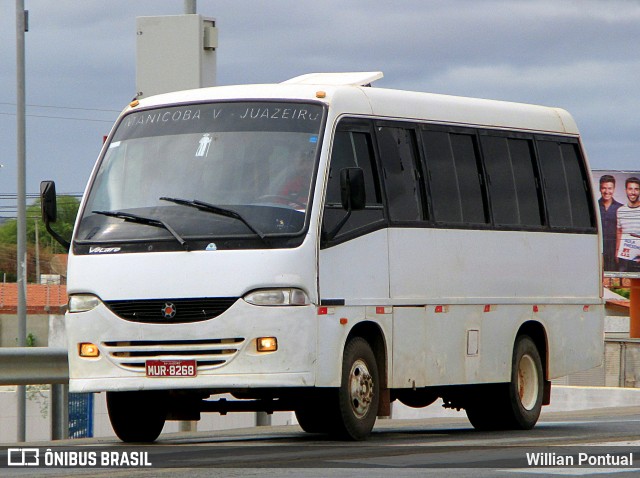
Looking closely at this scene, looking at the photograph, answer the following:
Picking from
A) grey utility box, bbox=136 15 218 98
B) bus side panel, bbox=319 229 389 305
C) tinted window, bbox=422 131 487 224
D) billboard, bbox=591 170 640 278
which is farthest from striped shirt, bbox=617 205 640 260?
bus side panel, bbox=319 229 389 305

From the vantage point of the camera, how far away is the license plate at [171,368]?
46.7 feet

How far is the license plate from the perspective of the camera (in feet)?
46.7

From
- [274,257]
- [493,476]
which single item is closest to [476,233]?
[274,257]

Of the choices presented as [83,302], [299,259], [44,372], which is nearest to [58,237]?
[83,302]

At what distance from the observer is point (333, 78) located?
16578mm

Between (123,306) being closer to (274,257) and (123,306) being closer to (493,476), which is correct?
(274,257)

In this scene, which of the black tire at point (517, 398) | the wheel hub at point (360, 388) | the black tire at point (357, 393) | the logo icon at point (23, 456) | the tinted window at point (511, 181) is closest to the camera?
the logo icon at point (23, 456)

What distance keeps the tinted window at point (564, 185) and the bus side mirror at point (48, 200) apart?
560 centimetres

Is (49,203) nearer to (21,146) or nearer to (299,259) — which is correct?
(299,259)

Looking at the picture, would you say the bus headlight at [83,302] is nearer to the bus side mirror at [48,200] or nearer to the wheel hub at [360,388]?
the bus side mirror at [48,200]

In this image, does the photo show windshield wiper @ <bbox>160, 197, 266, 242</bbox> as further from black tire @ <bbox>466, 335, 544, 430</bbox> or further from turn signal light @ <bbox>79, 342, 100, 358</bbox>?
black tire @ <bbox>466, 335, 544, 430</bbox>

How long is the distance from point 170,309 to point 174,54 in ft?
20.3

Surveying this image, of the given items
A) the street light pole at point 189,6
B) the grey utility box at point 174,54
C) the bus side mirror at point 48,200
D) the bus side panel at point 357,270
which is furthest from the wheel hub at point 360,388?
the street light pole at point 189,6

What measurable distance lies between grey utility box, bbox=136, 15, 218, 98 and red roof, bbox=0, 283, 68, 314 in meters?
62.0
